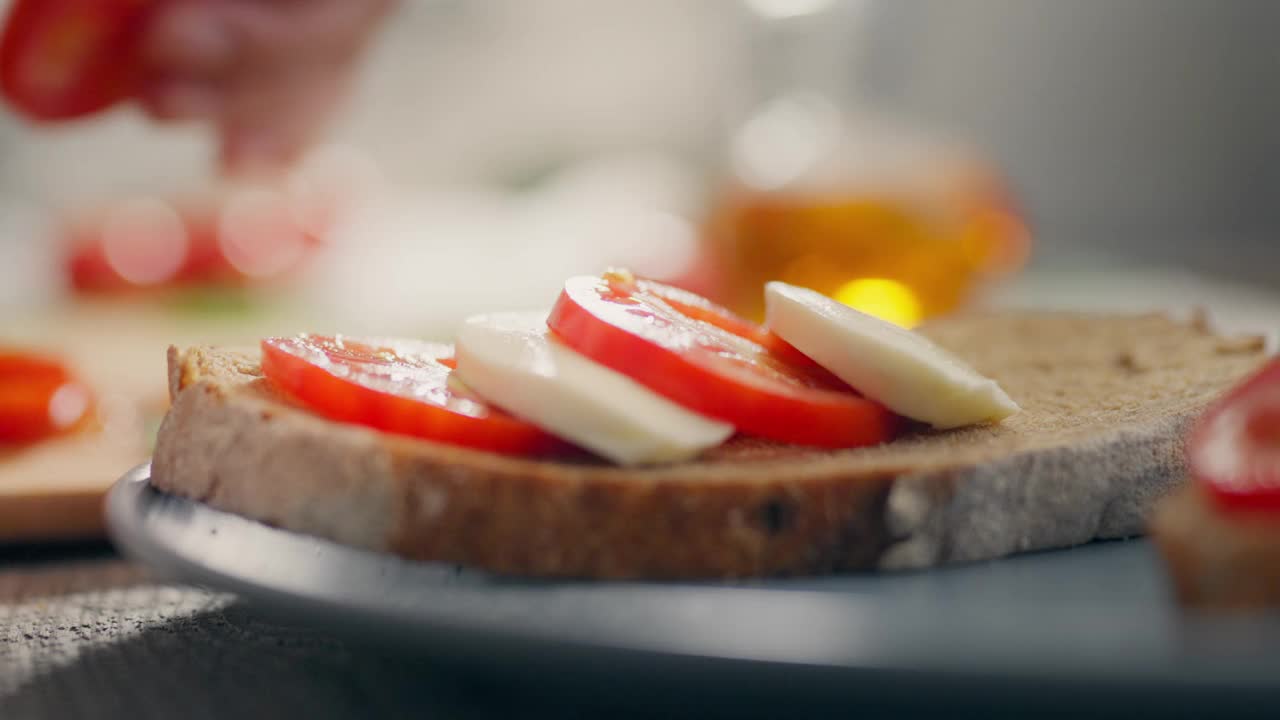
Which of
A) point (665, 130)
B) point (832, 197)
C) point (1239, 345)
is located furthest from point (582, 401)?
point (665, 130)

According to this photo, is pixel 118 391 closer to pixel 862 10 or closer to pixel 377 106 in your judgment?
pixel 862 10

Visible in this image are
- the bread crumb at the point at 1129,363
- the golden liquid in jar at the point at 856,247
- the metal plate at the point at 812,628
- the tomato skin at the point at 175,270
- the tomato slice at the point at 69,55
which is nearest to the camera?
the metal plate at the point at 812,628

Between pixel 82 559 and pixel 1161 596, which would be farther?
pixel 82 559

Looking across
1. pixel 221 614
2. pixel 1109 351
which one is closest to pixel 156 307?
pixel 221 614

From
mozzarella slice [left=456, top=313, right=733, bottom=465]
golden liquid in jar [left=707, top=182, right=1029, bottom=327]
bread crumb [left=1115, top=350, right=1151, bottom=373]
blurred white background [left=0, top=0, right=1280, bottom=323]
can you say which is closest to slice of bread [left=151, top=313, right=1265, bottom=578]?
mozzarella slice [left=456, top=313, right=733, bottom=465]

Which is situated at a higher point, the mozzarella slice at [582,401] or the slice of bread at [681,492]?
the mozzarella slice at [582,401]

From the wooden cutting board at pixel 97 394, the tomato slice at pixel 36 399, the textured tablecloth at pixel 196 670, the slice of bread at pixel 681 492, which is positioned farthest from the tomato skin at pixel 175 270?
the slice of bread at pixel 681 492

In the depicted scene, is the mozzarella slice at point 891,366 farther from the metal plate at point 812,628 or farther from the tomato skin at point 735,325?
the metal plate at point 812,628
